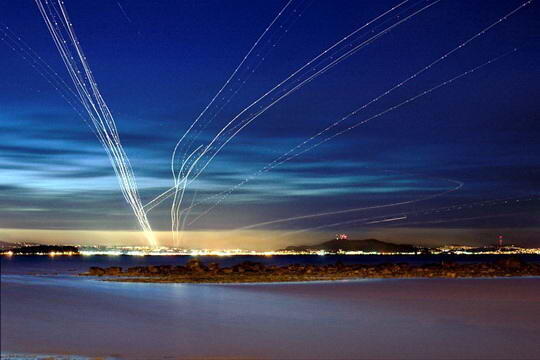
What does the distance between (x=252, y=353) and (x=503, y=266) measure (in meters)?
59.3

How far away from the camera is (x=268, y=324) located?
25594 millimetres

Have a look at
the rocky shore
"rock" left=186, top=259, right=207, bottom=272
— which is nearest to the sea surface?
the rocky shore

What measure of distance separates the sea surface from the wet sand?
31 millimetres

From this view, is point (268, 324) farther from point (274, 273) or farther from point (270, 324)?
point (274, 273)

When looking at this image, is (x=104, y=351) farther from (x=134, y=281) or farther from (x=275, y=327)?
(x=134, y=281)

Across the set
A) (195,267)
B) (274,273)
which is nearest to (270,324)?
(274,273)

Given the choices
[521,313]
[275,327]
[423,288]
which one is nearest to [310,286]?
[423,288]

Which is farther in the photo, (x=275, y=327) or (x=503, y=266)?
(x=503, y=266)

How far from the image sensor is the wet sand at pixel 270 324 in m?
19.1

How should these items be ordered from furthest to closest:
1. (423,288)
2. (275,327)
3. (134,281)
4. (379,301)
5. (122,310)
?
(134,281) < (423,288) < (379,301) < (122,310) < (275,327)

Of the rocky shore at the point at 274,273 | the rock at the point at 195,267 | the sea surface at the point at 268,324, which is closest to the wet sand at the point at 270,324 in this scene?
the sea surface at the point at 268,324

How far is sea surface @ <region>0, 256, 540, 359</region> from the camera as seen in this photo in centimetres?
1902

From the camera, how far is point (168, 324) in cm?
2489

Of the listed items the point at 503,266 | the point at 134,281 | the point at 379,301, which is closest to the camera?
the point at 379,301
